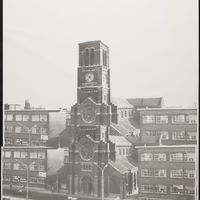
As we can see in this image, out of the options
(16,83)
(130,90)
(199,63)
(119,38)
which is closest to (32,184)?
(16,83)

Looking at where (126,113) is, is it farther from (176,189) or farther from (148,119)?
(176,189)

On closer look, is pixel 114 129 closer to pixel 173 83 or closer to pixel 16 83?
pixel 173 83

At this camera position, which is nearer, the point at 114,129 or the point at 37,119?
the point at 114,129

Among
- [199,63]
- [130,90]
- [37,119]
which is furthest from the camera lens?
[37,119]

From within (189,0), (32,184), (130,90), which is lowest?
(32,184)

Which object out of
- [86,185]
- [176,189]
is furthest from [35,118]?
[176,189]

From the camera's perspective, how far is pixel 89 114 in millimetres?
3953

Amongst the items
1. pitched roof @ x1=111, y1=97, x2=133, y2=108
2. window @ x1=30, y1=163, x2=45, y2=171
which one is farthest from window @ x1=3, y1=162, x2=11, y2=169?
pitched roof @ x1=111, y1=97, x2=133, y2=108

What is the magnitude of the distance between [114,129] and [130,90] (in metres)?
0.38

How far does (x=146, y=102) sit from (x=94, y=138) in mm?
590

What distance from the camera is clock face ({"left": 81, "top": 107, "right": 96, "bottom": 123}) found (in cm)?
394

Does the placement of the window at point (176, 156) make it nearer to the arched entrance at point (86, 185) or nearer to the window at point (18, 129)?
the arched entrance at point (86, 185)

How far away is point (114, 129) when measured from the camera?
12.7 ft

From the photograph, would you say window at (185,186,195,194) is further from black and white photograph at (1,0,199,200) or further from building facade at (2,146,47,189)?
building facade at (2,146,47,189)
